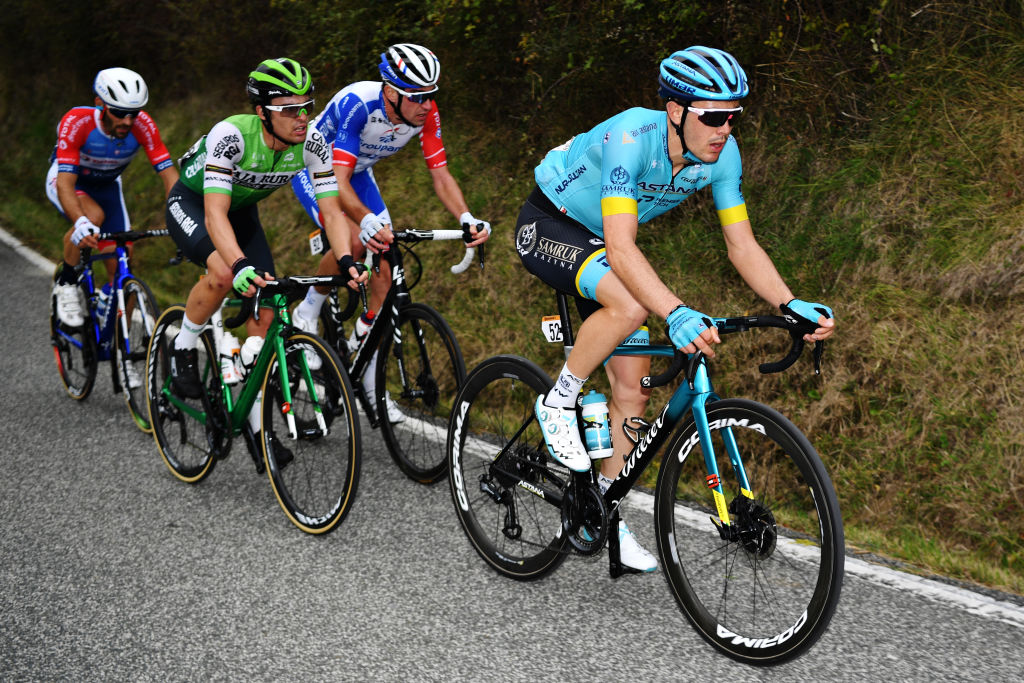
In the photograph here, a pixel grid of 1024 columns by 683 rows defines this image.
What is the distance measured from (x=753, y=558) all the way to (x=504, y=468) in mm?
1291

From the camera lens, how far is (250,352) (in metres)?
5.09

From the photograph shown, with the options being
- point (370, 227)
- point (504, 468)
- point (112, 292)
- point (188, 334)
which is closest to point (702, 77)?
point (504, 468)

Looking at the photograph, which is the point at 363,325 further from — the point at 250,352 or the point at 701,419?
the point at 701,419

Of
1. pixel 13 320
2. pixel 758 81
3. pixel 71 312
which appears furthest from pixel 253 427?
pixel 13 320

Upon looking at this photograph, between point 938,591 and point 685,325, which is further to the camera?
point 938,591

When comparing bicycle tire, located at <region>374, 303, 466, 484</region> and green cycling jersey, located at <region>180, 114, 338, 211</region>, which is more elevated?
green cycling jersey, located at <region>180, 114, 338, 211</region>

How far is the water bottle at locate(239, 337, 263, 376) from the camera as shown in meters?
5.09

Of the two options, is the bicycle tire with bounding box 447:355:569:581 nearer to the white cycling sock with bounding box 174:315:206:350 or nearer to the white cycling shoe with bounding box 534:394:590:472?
the white cycling shoe with bounding box 534:394:590:472

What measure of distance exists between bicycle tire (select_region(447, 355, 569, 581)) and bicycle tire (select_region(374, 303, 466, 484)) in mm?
607

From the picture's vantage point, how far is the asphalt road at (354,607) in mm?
3510

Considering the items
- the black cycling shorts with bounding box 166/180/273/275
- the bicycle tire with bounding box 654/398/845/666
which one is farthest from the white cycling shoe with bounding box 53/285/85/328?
the bicycle tire with bounding box 654/398/845/666

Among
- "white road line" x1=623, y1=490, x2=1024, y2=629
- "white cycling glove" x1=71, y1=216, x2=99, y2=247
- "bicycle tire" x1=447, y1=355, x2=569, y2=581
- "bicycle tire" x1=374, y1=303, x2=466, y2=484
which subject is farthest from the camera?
"white cycling glove" x1=71, y1=216, x2=99, y2=247

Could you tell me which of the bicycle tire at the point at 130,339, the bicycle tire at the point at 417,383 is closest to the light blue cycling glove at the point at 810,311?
the bicycle tire at the point at 417,383

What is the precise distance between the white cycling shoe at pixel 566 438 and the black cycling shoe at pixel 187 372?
2.59 metres
